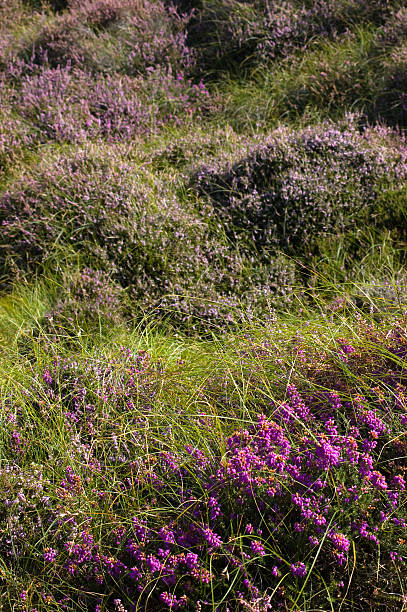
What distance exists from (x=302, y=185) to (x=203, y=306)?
134 centimetres

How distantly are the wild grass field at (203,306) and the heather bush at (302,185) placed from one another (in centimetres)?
2

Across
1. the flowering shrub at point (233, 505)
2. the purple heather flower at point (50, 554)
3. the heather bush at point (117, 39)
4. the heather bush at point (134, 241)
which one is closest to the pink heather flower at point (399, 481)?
the flowering shrub at point (233, 505)

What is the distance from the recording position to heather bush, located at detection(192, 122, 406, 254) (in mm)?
4266

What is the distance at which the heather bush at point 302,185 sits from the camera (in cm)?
427

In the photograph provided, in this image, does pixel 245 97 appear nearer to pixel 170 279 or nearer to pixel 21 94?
pixel 21 94

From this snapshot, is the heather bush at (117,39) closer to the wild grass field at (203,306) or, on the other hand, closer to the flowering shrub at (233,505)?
the wild grass field at (203,306)

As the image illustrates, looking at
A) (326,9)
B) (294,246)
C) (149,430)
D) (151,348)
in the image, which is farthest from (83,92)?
(149,430)

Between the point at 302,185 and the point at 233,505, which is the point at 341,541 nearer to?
the point at 233,505

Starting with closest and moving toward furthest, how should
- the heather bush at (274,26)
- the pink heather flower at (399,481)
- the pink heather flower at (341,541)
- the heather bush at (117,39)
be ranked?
the pink heather flower at (341,541)
the pink heather flower at (399,481)
the heather bush at (274,26)
the heather bush at (117,39)

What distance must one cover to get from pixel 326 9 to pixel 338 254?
11.9 ft

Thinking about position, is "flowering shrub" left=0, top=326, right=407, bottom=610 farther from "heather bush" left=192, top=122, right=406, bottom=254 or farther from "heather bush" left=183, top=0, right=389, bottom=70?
"heather bush" left=183, top=0, right=389, bottom=70

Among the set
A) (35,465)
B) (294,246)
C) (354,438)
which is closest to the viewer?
(354,438)

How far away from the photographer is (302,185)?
14.2 ft

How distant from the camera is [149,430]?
2389 mm
